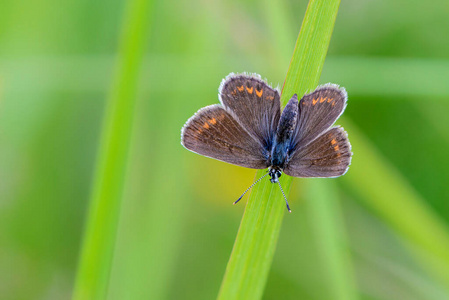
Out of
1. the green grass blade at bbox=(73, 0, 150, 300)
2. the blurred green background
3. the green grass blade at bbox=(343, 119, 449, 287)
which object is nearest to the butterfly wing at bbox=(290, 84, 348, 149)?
the blurred green background

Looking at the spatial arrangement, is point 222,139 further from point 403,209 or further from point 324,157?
point 403,209

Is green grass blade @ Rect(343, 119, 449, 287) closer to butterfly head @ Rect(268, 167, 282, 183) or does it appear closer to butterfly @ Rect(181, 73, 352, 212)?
butterfly @ Rect(181, 73, 352, 212)

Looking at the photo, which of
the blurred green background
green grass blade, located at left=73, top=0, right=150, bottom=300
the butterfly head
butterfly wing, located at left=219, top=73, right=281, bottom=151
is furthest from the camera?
the blurred green background


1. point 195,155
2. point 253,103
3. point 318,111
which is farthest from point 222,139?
point 195,155

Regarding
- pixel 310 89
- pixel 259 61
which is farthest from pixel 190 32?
pixel 310 89

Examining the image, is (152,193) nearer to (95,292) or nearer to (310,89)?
(95,292)
